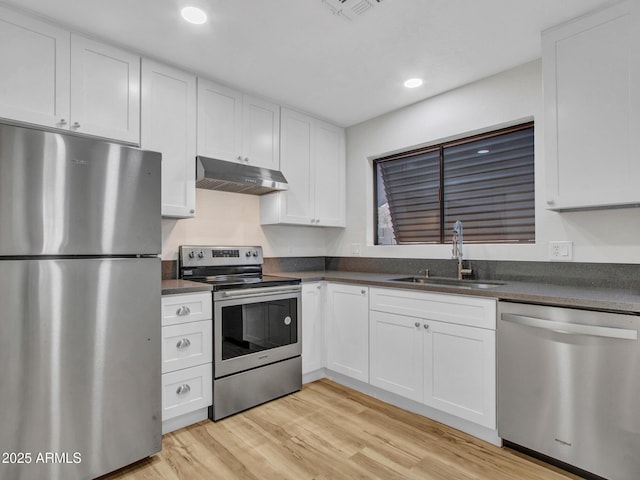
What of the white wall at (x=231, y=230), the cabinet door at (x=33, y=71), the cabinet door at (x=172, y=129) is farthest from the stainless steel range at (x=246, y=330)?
the cabinet door at (x=33, y=71)

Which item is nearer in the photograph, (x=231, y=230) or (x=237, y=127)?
(x=237, y=127)

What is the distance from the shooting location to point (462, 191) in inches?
116

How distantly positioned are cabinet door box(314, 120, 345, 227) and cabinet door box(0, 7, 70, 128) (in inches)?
79.7

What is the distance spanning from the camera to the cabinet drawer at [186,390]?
2.15 meters

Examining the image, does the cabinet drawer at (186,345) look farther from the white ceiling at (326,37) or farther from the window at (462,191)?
the window at (462,191)

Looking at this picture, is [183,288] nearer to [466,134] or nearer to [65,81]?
[65,81]

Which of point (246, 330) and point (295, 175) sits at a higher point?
point (295, 175)

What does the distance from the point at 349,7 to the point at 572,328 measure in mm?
1992

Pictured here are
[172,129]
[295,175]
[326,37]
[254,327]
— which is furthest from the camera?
[295,175]

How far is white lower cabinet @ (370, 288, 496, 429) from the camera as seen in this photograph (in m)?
2.06

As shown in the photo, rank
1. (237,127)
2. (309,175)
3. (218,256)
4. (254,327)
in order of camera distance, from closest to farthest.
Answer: (254,327) < (237,127) < (218,256) < (309,175)

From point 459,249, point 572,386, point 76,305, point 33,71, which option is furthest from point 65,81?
point 572,386

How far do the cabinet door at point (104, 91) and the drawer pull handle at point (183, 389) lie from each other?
5.22 feet

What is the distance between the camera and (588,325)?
1.68 m
